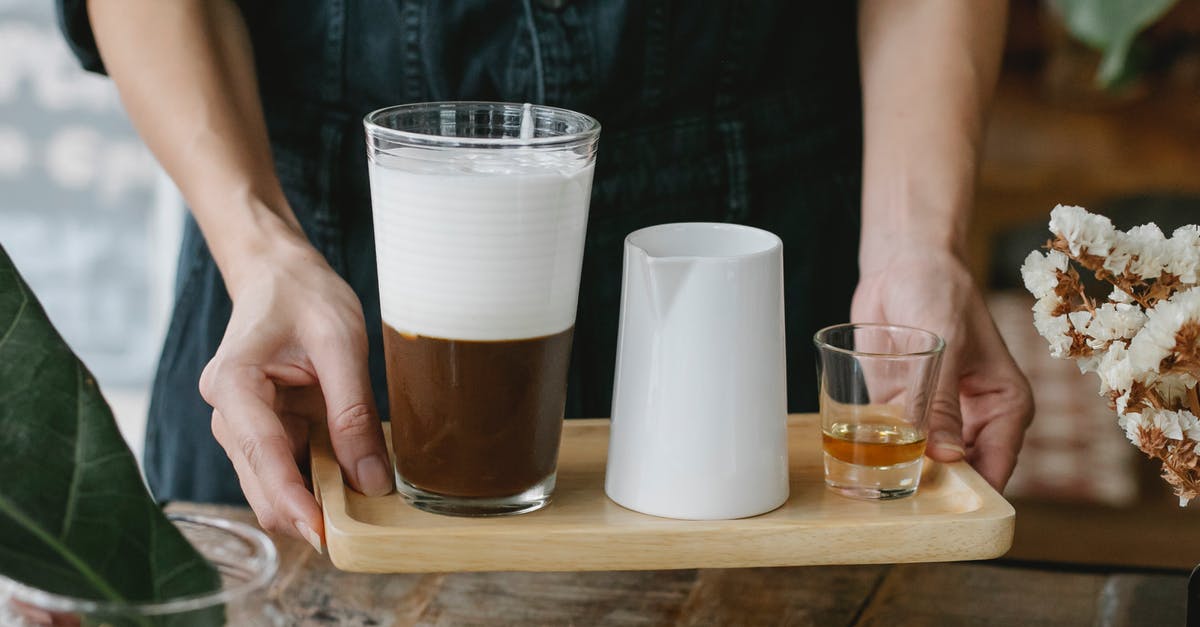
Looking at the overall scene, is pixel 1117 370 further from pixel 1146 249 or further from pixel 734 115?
pixel 734 115

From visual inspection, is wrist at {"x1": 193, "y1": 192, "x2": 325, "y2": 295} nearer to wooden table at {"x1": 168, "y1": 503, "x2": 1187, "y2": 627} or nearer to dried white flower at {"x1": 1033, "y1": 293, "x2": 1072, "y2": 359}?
wooden table at {"x1": 168, "y1": 503, "x2": 1187, "y2": 627}

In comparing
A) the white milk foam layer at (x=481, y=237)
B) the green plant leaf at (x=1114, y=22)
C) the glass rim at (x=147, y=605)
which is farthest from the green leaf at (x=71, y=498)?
the green plant leaf at (x=1114, y=22)

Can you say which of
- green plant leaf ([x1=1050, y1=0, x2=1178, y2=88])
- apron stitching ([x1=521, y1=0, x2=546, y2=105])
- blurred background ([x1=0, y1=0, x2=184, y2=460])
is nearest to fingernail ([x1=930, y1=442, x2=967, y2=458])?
apron stitching ([x1=521, y1=0, x2=546, y2=105])

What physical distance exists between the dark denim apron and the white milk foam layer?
0.38 metres

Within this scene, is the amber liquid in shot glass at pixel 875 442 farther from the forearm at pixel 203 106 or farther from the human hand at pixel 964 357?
the forearm at pixel 203 106

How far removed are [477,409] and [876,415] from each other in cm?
29

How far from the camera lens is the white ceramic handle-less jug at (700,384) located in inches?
31.2

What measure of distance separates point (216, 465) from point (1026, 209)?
5.79ft

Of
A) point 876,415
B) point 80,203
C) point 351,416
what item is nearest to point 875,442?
point 876,415

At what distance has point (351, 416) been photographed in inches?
33.4

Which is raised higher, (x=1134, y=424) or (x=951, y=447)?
(x=1134, y=424)

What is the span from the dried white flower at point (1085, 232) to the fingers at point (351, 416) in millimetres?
457

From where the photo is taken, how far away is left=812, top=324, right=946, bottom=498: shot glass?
34.2 inches

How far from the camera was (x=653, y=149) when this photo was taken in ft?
3.89
